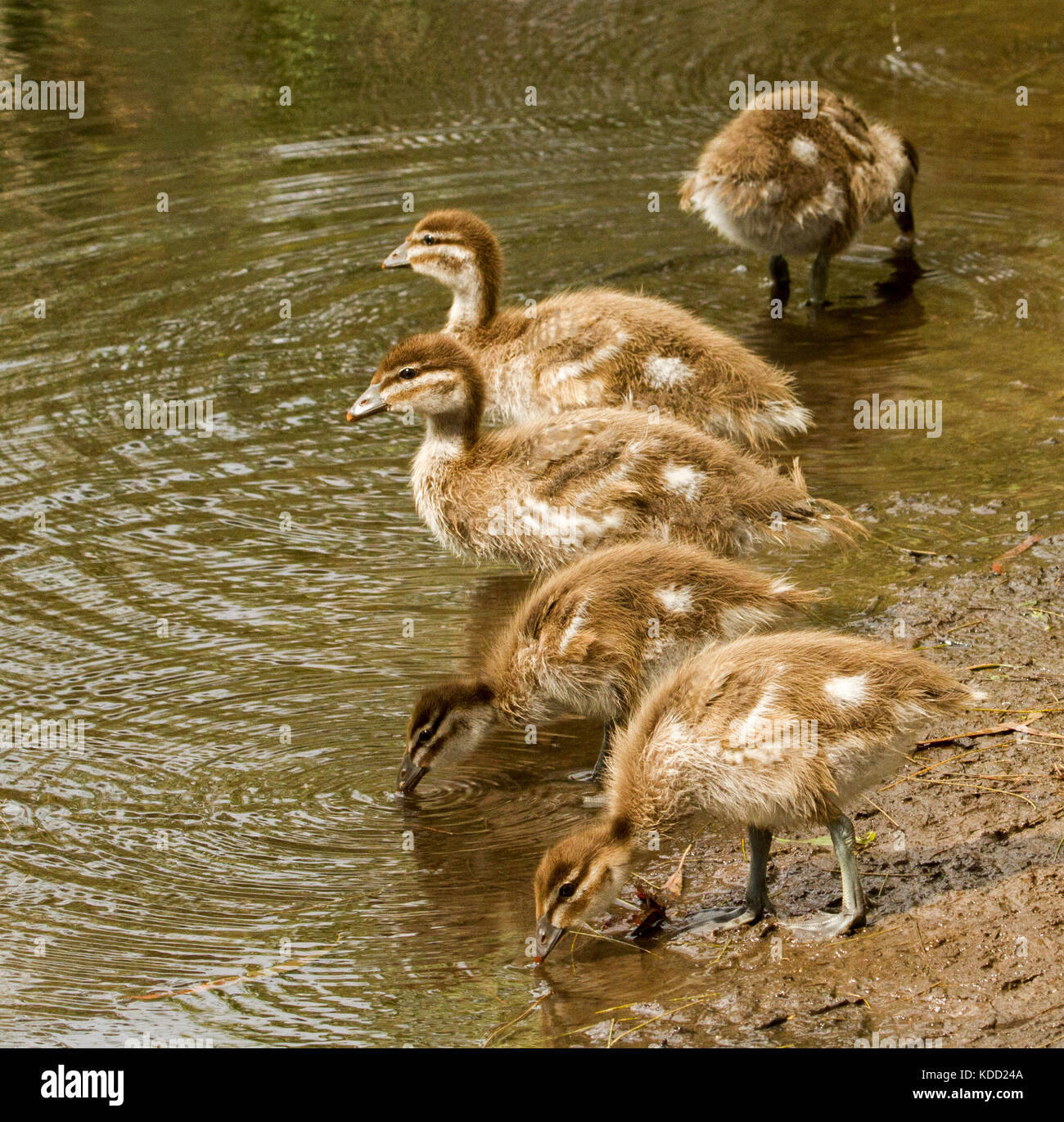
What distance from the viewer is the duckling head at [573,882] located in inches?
182

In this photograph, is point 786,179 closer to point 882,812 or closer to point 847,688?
point 882,812

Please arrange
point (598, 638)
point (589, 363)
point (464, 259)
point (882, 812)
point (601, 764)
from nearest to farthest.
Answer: point (882, 812)
point (598, 638)
point (601, 764)
point (589, 363)
point (464, 259)

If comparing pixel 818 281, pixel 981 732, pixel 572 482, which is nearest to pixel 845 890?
pixel 981 732

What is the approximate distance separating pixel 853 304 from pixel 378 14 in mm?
7499

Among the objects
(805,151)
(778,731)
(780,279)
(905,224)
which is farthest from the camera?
(905,224)

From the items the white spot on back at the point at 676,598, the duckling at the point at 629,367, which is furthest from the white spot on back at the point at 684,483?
the duckling at the point at 629,367

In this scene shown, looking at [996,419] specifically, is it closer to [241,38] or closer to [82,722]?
[82,722]

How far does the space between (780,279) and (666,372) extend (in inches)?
121

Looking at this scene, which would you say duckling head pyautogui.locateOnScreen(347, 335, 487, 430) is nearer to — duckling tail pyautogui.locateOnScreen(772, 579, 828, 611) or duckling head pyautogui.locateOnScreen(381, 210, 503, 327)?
duckling head pyautogui.locateOnScreen(381, 210, 503, 327)

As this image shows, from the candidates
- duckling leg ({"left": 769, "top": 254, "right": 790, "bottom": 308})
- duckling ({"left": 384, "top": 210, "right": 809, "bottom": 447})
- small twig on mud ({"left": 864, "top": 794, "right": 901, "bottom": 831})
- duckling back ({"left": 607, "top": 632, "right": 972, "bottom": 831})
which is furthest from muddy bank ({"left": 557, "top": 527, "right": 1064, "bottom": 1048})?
duckling leg ({"left": 769, "top": 254, "right": 790, "bottom": 308})

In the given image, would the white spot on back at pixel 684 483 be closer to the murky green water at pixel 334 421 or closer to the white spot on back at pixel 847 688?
the murky green water at pixel 334 421

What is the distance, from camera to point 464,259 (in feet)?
28.5

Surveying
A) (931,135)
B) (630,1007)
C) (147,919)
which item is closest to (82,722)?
(147,919)

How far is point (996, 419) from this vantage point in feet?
27.7
